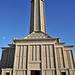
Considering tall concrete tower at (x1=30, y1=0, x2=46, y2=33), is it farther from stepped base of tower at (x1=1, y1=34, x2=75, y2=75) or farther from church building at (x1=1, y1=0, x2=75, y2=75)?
stepped base of tower at (x1=1, y1=34, x2=75, y2=75)

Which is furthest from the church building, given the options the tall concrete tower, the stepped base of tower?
the tall concrete tower

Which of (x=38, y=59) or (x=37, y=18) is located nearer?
(x=38, y=59)

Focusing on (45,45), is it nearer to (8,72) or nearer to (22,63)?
(22,63)

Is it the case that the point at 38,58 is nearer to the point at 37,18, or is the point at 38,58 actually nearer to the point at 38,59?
the point at 38,59

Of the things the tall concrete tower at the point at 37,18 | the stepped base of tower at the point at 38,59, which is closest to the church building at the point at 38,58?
the stepped base of tower at the point at 38,59

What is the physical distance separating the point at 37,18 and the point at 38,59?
22.0 metres

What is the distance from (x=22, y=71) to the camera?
23938 millimetres

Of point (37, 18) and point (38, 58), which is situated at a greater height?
point (37, 18)

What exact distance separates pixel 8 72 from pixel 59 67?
563 inches

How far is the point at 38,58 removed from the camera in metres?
25.2

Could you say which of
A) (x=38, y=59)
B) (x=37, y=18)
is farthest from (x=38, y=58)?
(x=37, y=18)

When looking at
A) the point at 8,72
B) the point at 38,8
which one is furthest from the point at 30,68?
the point at 38,8

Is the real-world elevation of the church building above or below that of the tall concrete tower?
below

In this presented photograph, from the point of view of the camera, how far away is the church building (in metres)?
24.0
